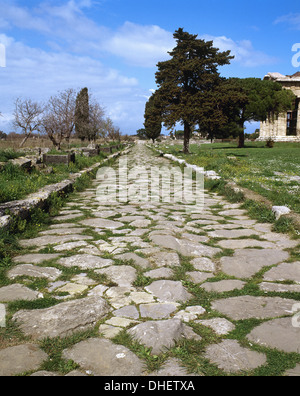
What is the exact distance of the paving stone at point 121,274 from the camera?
9.69 ft

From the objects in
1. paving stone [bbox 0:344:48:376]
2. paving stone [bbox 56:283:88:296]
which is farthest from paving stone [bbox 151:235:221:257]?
paving stone [bbox 0:344:48:376]

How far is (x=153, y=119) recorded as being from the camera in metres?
21.3

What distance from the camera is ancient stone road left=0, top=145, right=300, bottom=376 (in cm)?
191

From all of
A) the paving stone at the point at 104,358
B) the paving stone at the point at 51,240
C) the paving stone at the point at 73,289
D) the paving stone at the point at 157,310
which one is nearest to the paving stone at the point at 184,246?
the paving stone at the point at 51,240

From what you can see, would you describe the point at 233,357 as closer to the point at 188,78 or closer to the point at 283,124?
the point at 188,78

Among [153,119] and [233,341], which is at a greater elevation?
[153,119]

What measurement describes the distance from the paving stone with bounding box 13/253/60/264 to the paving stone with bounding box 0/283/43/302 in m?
0.59

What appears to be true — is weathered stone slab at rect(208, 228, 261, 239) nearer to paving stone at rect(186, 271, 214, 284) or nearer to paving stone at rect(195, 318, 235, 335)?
paving stone at rect(186, 271, 214, 284)

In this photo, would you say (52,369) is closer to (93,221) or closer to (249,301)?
(249,301)

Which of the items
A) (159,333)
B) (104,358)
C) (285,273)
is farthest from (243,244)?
(104,358)

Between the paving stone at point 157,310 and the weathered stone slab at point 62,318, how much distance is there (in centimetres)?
29

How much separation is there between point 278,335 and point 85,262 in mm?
2058
